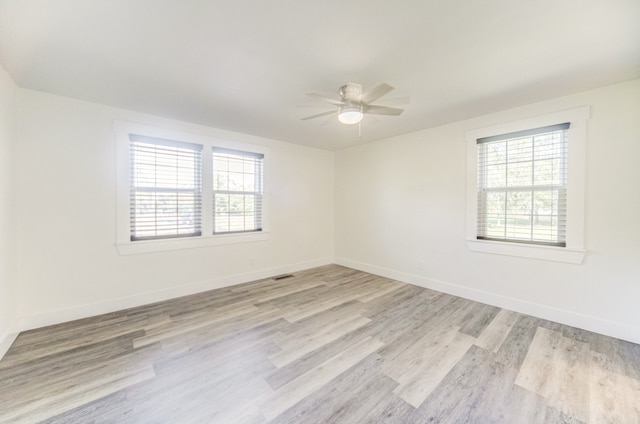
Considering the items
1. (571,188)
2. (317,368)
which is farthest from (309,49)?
(571,188)

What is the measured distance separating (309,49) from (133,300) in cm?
362

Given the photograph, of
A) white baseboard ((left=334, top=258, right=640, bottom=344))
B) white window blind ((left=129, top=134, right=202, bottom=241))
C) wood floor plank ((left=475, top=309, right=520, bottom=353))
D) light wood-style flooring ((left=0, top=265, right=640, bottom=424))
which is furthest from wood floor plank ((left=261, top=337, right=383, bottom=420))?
white window blind ((left=129, top=134, right=202, bottom=241))

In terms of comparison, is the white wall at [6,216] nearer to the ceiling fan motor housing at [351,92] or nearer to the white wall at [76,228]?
the white wall at [76,228]

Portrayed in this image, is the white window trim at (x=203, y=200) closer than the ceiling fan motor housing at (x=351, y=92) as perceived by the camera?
No

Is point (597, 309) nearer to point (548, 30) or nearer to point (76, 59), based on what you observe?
point (548, 30)

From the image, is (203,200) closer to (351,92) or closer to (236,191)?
(236,191)

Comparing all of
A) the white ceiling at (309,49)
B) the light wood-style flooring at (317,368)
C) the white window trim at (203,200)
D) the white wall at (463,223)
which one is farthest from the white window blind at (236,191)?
the white wall at (463,223)

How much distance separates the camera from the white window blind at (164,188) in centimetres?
337

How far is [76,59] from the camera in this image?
213 cm

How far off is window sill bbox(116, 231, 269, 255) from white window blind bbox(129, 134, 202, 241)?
0.08m

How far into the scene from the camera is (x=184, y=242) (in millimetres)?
3734

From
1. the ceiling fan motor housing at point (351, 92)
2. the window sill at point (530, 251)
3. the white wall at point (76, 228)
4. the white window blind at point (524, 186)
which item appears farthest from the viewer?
the white window blind at point (524, 186)

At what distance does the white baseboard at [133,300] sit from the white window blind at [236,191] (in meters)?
0.80

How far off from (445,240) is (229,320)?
326 cm
